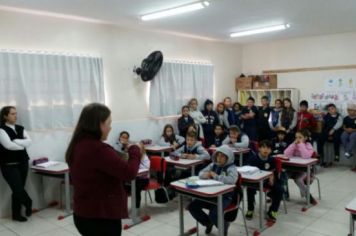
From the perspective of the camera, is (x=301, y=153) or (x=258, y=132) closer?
(x=301, y=153)

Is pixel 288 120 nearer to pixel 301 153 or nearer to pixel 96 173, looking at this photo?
pixel 301 153

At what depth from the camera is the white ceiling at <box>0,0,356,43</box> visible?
443cm

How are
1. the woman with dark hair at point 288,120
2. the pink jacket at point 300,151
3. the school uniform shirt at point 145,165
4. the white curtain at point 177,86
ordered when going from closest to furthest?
the school uniform shirt at point 145,165, the pink jacket at point 300,151, the white curtain at point 177,86, the woman with dark hair at point 288,120

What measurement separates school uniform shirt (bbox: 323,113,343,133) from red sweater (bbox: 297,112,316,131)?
25 centimetres

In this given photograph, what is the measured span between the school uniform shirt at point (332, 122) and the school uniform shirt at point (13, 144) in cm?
588

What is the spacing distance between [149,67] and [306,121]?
366 centimetres

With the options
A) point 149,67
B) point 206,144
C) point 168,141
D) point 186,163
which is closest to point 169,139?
point 168,141

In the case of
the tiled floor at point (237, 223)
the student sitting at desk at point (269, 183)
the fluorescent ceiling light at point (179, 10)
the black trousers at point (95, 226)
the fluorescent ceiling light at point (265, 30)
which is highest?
the fluorescent ceiling light at point (265, 30)

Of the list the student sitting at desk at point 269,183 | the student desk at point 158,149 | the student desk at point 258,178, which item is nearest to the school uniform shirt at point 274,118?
the student desk at point 158,149

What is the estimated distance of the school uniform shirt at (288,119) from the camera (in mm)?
7156

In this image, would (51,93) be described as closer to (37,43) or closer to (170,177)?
(37,43)

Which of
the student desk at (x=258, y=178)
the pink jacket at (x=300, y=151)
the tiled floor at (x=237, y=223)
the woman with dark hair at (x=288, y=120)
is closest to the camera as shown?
the student desk at (x=258, y=178)

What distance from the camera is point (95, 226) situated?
188 centimetres

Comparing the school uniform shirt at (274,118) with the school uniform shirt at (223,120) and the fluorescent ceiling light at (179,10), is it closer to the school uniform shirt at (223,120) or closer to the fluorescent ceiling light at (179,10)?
the school uniform shirt at (223,120)
